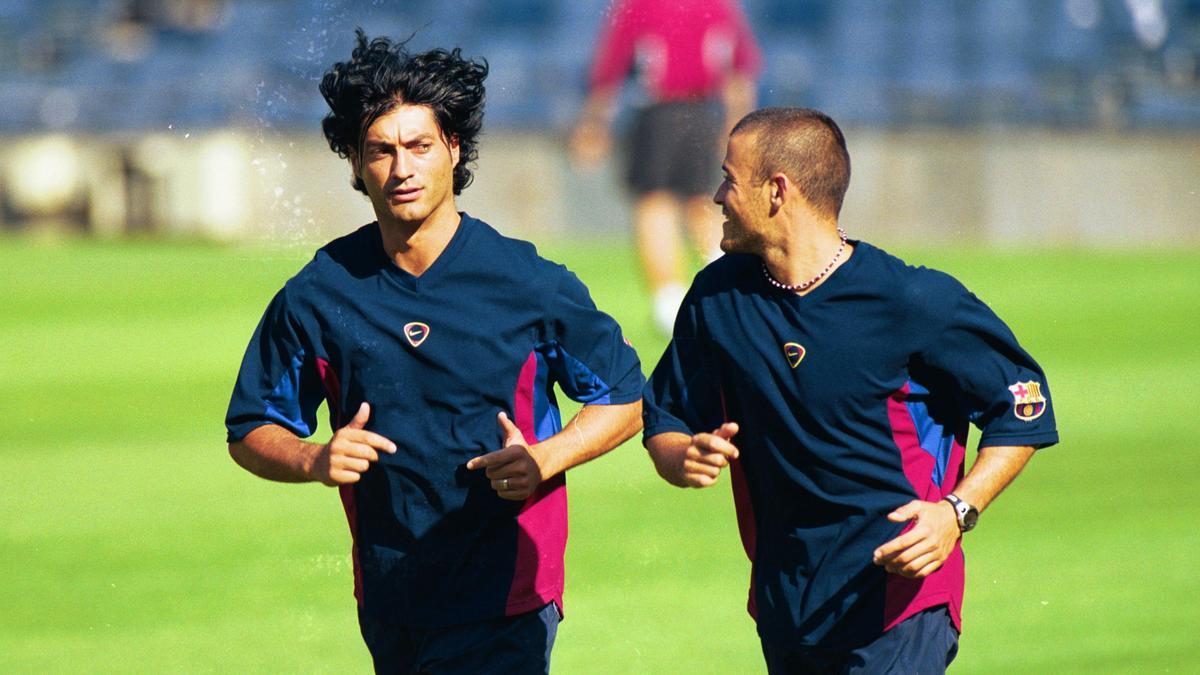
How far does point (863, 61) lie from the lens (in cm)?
2170

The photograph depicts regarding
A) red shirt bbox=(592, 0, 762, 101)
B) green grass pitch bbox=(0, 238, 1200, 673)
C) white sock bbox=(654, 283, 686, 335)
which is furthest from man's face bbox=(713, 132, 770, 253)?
white sock bbox=(654, 283, 686, 335)

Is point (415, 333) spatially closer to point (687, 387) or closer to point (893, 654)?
point (687, 387)

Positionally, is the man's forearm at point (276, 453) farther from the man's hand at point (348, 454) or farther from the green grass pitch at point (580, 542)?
the green grass pitch at point (580, 542)

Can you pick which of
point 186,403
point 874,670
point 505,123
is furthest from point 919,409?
point 505,123

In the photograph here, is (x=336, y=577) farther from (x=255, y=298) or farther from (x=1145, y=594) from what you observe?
(x=255, y=298)

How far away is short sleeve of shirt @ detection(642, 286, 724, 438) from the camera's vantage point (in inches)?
135

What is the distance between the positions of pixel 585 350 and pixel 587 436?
17 cm

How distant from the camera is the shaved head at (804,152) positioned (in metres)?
3.31

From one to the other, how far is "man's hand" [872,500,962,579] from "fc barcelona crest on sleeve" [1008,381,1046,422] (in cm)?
24

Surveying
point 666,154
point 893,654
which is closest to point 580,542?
point 893,654

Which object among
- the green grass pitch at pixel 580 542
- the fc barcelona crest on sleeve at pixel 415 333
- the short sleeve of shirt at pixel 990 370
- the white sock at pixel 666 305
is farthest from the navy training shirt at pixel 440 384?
the white sock at pixel 666 305

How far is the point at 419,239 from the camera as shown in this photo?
140 inches

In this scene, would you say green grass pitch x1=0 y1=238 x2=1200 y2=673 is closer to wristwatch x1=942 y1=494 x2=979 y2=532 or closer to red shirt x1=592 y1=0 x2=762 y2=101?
red shirt x1=592 y1=0 x2=762 y2=101

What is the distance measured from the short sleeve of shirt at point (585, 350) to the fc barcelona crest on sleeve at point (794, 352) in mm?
387
